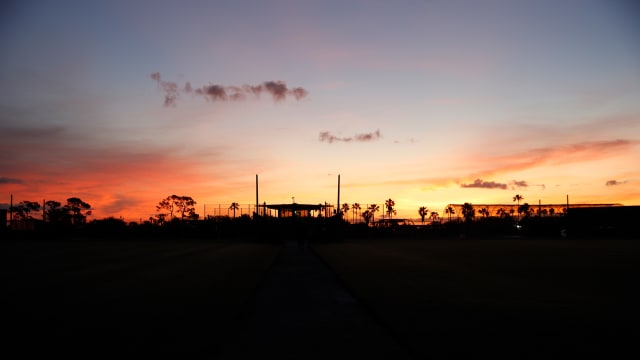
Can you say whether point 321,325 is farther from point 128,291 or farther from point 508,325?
point 128,291

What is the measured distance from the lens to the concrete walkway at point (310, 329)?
27.9 feet

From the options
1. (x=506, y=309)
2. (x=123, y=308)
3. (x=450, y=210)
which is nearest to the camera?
(x=506, y=309)

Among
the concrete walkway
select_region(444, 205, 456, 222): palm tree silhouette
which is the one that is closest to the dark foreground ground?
the concrete walkway

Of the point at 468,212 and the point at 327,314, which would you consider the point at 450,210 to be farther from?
the point at 327,314

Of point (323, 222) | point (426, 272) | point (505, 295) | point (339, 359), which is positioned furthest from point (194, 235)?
point (339, 359)

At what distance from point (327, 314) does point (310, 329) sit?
1.79 metres

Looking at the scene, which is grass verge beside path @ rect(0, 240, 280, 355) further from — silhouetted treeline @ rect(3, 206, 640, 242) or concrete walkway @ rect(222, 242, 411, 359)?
silhouetted treeline @ rect(3, 206, 640, 242)

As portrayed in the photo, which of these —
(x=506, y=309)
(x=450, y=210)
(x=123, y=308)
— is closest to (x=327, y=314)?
(x=506, y=309)

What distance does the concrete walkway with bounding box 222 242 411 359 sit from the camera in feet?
27.9

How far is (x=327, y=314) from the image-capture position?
12.1 m

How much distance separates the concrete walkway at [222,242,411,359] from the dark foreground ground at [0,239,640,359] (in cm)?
2

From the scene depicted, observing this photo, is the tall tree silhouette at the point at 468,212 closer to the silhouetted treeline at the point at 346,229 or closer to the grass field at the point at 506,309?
the silhouetted treeline at the point at 346,229

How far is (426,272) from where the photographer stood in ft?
71.7

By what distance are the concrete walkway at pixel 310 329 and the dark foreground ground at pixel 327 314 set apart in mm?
24
